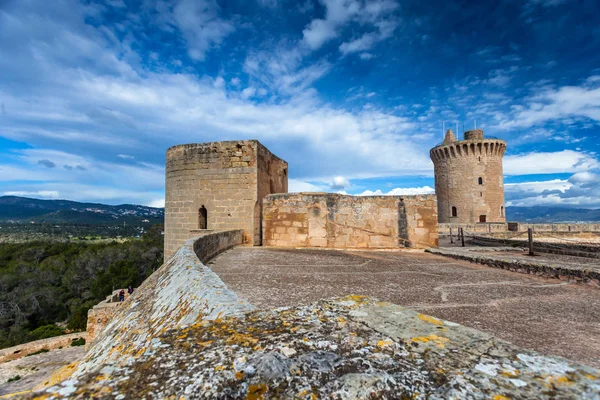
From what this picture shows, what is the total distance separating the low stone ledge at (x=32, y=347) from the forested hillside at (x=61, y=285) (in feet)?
32.3

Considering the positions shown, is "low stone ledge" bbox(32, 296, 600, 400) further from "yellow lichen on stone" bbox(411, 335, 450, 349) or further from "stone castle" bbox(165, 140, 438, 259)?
"stone castle" bbox(165, 140, 438, 259)

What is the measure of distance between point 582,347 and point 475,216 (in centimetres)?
3414

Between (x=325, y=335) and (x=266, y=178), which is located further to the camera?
(x=266, y=178)

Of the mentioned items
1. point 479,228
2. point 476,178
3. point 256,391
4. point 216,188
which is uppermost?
point 476,178

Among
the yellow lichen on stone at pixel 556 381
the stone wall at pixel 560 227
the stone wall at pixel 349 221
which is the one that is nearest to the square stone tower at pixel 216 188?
the stone wall at pixel 349 221

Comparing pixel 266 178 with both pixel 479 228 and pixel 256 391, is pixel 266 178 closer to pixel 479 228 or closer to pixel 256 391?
pixel 256 391

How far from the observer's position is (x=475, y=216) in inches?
1299

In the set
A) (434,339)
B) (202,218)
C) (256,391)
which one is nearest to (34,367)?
(202,218)

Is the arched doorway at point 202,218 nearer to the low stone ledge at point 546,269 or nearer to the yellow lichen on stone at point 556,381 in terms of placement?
the low stone ledge at point 546,269

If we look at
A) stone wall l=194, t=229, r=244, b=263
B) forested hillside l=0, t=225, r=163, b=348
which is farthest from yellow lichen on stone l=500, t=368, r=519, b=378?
forested hillside l=0, t=225, r=163, b=348

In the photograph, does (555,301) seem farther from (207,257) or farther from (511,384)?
(207,257)

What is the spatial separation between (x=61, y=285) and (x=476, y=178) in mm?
47472

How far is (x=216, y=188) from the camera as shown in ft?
37.4

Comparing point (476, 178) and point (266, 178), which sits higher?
point (476, 178)
